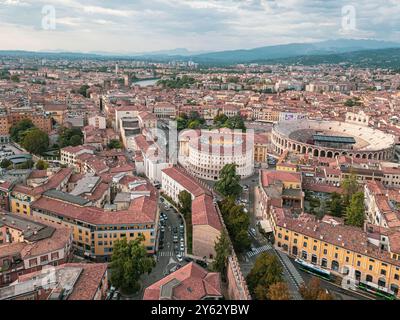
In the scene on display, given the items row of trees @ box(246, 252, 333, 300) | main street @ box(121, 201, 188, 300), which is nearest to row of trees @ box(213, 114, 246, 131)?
main street @ box(121, 201, 188, 300)

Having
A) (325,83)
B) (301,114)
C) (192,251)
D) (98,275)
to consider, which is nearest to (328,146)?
(301,114)

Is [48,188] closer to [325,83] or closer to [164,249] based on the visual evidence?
[164,249]

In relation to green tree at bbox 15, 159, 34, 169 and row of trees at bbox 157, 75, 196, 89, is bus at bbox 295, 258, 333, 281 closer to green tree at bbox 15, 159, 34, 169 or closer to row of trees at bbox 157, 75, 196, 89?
green tree at bbox 15, 159, 34, 169

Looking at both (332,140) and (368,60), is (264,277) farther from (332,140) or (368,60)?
(368,60)

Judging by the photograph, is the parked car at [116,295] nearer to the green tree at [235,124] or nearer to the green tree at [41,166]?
the green tree at [41,166]

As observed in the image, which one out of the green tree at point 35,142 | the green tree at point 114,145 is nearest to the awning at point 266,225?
the green tree at point 114,145
